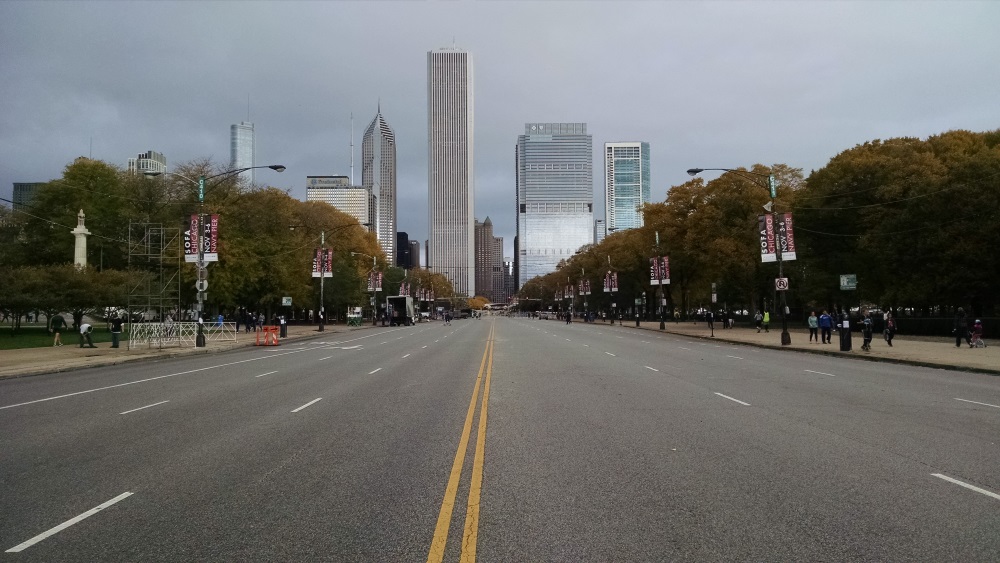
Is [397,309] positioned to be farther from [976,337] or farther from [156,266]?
[976,337]

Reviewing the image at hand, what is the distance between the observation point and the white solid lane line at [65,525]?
18.2 feet

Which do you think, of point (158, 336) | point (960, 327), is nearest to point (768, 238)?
point (960, 327)

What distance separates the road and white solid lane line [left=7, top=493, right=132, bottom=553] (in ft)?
0.10

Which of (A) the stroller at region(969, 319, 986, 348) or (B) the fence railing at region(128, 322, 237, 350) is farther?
(B) the fence railing at region(128, 322, 237, 350)

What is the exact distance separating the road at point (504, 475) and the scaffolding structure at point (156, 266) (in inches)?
1008

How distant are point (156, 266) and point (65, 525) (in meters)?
58.2

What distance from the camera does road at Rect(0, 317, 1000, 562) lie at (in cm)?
550

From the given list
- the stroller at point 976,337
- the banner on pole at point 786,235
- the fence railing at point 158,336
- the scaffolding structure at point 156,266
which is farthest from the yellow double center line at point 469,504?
the scaffolding structure at point 156,266

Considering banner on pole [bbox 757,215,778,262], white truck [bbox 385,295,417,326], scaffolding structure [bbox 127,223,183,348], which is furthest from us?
white truck [bbox 385,295,417,326]

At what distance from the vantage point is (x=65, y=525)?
19.8 feet

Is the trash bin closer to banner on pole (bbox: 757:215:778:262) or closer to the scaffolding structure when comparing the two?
banner on pole (bbox: 757:215:778:262)

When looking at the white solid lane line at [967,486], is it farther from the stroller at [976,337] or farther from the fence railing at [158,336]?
the fence railing at [158,336]

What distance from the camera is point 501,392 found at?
15.6 m

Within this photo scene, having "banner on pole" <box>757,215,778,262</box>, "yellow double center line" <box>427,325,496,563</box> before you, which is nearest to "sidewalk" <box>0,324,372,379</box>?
"yellow double center line" <box>427,325,496,563</box>
